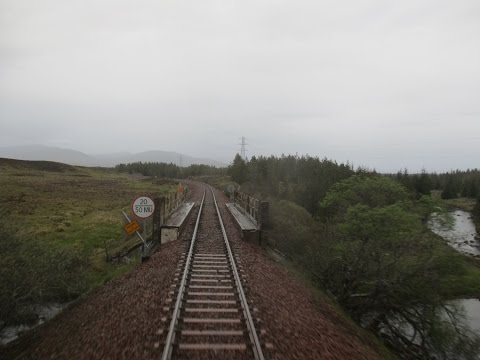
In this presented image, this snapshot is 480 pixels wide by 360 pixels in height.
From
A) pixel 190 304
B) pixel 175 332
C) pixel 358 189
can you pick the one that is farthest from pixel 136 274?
pixel 358 189

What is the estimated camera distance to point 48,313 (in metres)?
10.8

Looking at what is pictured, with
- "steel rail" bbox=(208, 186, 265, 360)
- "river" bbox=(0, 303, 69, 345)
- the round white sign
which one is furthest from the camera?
the round white sign

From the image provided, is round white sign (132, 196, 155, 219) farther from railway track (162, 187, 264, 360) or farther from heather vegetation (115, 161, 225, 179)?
heather vegetation (115, 161, 225, 179)

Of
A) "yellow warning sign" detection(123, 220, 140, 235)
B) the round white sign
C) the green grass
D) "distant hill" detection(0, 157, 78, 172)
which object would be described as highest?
"distant hill" detection(0, 157, 78, 172)

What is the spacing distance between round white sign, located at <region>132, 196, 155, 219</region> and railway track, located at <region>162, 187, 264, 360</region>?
2079 mm

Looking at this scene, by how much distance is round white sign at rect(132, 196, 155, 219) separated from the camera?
496 inches


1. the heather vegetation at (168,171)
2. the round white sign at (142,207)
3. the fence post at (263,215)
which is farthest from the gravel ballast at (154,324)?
the heather vegetation at (168,171)

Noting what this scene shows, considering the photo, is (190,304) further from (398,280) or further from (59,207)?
(59,207)

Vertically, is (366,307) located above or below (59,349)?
below

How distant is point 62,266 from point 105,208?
2842 cm

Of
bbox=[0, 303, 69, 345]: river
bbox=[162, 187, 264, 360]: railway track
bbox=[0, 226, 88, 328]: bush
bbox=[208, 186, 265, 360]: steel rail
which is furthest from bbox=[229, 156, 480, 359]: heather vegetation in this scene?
bbox=[0, 303, 69, 345]: river

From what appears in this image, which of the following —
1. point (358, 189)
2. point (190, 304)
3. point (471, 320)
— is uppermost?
point (358, 189)

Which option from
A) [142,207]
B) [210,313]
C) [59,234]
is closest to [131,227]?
[142,207]

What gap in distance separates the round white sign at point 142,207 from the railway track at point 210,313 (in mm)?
2079
